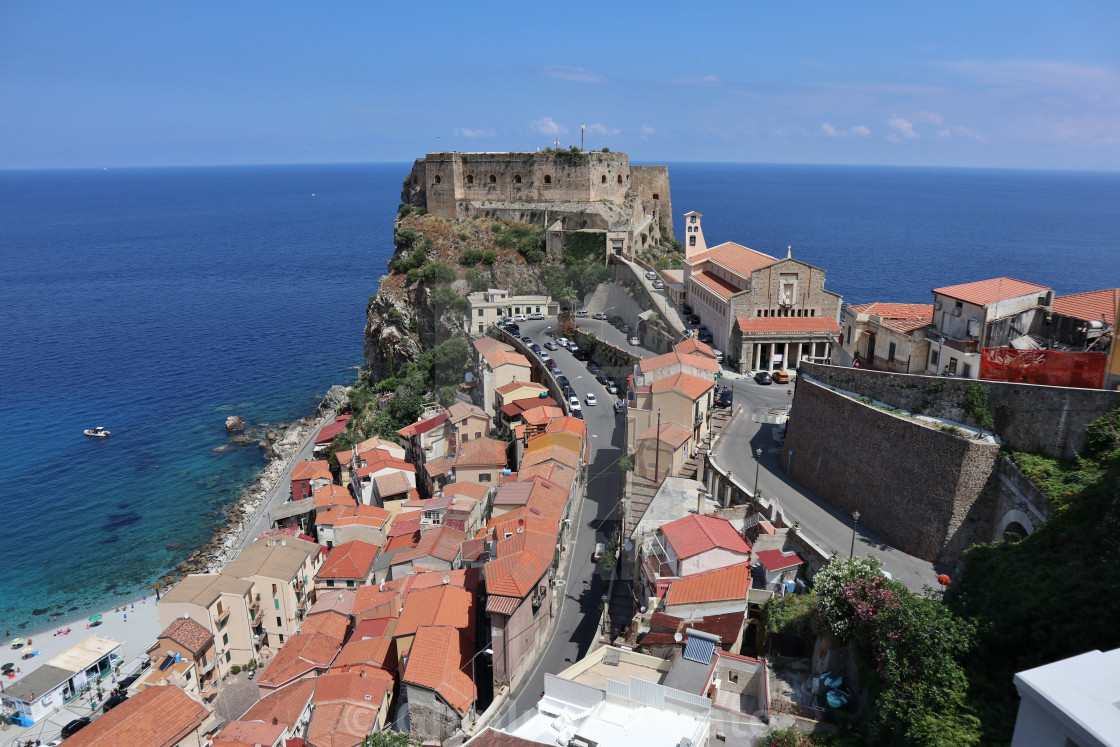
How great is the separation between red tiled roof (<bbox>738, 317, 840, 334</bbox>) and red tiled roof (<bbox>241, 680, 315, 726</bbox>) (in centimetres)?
2314

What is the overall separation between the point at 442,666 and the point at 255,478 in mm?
27681

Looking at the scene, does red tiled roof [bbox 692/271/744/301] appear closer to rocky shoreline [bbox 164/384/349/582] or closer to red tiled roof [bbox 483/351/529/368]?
red tiled roof [bbox 483/351/529/368]

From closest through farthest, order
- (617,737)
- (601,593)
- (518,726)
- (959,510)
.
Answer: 1. (617,737)
2. (518,726)
3. (959,510)
4. (601,593)

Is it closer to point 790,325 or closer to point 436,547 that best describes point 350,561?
point 436,547

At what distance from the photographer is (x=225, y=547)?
3594 centimetres

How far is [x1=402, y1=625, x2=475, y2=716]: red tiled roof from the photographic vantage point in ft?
66.8

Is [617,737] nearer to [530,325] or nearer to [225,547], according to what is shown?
[225,547]

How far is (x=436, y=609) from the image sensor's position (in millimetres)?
23266

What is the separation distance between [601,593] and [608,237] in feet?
108

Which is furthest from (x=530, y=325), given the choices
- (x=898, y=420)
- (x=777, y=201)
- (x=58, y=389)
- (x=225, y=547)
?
(x=777, y=201)

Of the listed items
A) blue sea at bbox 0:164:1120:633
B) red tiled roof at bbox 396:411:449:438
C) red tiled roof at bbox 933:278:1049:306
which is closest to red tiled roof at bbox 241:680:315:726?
blue sea at bbox 0:164:1120:633

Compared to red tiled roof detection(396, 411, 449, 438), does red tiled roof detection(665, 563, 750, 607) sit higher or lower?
higher

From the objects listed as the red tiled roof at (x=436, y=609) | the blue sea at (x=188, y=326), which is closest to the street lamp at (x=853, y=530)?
the red tiled roof at (x=436, y=609)

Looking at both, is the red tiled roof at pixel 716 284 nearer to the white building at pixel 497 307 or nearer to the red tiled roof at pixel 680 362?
the red tiled roof at pixel 680 362
